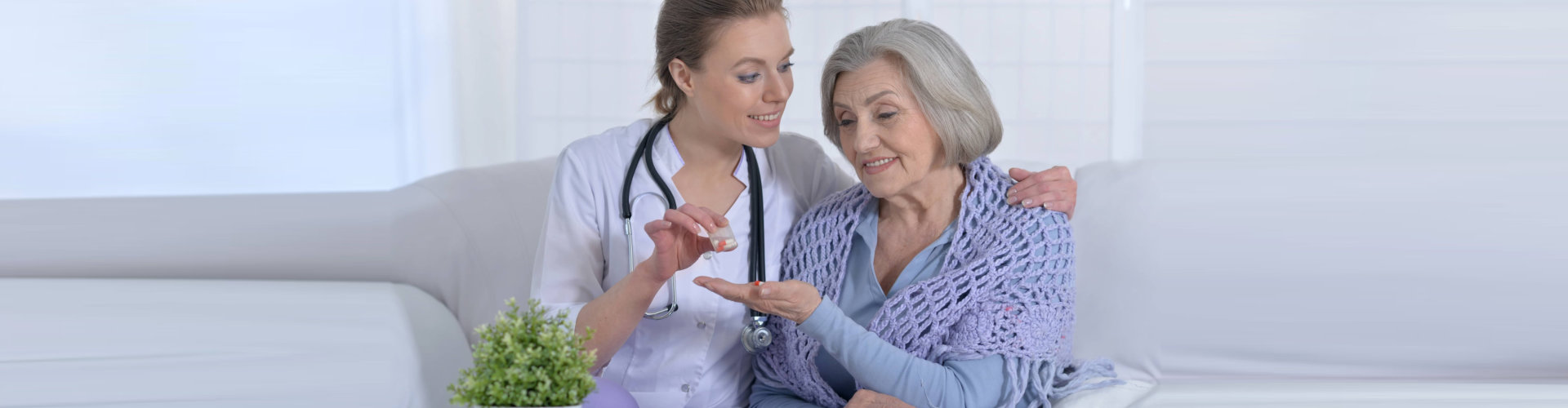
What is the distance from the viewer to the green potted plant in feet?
3.56

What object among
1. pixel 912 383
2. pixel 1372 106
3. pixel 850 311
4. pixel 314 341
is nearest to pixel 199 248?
pixel 314 341

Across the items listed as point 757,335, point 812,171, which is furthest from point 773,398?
point 812,171

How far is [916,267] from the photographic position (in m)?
1.64

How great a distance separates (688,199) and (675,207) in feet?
0.30

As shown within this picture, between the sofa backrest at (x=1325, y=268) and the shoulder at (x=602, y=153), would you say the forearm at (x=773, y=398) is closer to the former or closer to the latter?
the shoulder at (x=602, y=153)

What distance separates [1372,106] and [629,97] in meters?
2.37

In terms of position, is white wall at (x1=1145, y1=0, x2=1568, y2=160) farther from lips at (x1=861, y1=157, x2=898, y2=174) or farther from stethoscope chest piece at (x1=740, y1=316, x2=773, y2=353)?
stethoscope chest piece at (x1=740, y1=316, x2=773, y2=353)

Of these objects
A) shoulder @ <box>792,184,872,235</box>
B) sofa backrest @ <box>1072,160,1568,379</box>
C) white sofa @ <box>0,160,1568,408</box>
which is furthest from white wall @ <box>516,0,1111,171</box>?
shoulder @ <box>792,184,872,235</box>

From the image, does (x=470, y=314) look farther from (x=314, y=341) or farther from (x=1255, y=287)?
(x=1255, y=287)

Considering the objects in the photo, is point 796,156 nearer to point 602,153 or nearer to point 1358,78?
point 602,153

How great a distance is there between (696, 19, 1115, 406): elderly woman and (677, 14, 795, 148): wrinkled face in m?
0.10

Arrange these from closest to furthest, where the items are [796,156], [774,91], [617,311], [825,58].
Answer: [617,311], [774,91], [796,156], [825,58]

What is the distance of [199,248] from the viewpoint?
225 centimetres

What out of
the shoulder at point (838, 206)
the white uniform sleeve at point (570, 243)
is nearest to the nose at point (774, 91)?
the shoulder at point (838, 206)
